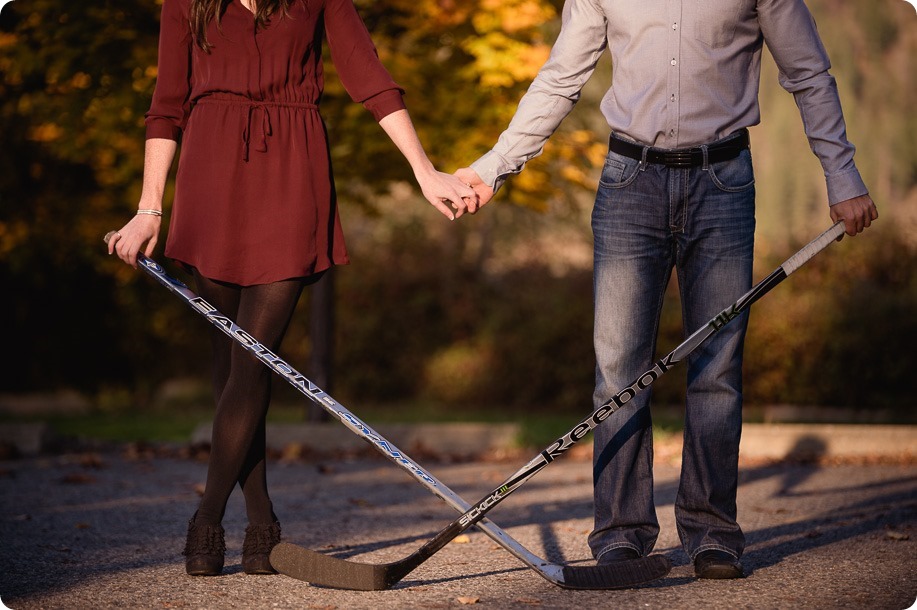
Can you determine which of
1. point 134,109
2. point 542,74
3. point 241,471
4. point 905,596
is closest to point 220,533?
point 241,471

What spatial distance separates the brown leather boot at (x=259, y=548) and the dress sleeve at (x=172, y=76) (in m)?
1.31

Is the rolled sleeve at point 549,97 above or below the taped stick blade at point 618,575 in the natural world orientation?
above

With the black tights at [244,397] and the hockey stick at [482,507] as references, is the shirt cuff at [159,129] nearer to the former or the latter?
the black tights at [244,397]

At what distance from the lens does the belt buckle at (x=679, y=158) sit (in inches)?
135

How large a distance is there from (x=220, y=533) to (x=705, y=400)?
1616mm

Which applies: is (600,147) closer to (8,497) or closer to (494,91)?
(494,91)

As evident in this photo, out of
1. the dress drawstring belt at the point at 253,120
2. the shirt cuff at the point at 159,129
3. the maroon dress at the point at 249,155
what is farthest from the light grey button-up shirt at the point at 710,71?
the shirt cuff at the point at 159,129

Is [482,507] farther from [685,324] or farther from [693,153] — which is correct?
[693,153]

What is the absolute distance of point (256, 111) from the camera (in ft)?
11.1

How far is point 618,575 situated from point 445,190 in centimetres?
132

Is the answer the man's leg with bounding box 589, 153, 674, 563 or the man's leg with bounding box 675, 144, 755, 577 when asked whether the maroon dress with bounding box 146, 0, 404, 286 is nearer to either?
the man's leg with bounding box 589, 153, 674, 563

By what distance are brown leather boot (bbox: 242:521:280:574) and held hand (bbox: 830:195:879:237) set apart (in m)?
2.07

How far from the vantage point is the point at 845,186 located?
3.40m

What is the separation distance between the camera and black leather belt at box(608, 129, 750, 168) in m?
3.43
